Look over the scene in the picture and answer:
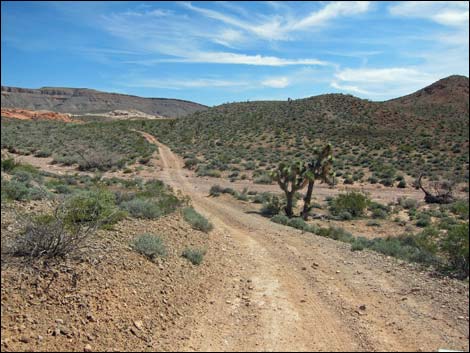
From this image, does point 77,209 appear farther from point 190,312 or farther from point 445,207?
point 445,207

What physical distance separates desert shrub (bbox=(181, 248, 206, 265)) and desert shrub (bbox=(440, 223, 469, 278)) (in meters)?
5.56

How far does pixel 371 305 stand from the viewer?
22.4 feet

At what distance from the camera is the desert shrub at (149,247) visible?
895 cm

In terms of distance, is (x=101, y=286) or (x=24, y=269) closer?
(x=24, y=269)

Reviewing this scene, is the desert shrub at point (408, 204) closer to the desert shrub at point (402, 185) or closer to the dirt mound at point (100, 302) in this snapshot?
the desert shrub at point (402, 185)

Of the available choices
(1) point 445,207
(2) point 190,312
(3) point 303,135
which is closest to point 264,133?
(3) point 303,135

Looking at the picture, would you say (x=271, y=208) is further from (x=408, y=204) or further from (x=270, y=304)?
(x=270, y=304)

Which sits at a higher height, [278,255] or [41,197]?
[41,197]

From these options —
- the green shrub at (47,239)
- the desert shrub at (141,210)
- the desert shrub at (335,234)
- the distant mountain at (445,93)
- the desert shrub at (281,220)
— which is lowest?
the desert shrub at (281,220)

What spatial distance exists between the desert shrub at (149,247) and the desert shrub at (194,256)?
2.31ft

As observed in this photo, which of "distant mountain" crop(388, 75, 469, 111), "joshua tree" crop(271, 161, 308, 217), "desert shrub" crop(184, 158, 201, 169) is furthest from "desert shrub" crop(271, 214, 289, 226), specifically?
"distant mountain" crop(388, 75, 469, 111)

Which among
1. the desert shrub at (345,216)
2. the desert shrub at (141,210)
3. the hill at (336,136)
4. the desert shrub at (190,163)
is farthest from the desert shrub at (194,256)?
the desert shrub at (190,163)

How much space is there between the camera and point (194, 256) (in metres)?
9.83

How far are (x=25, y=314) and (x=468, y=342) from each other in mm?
5999
